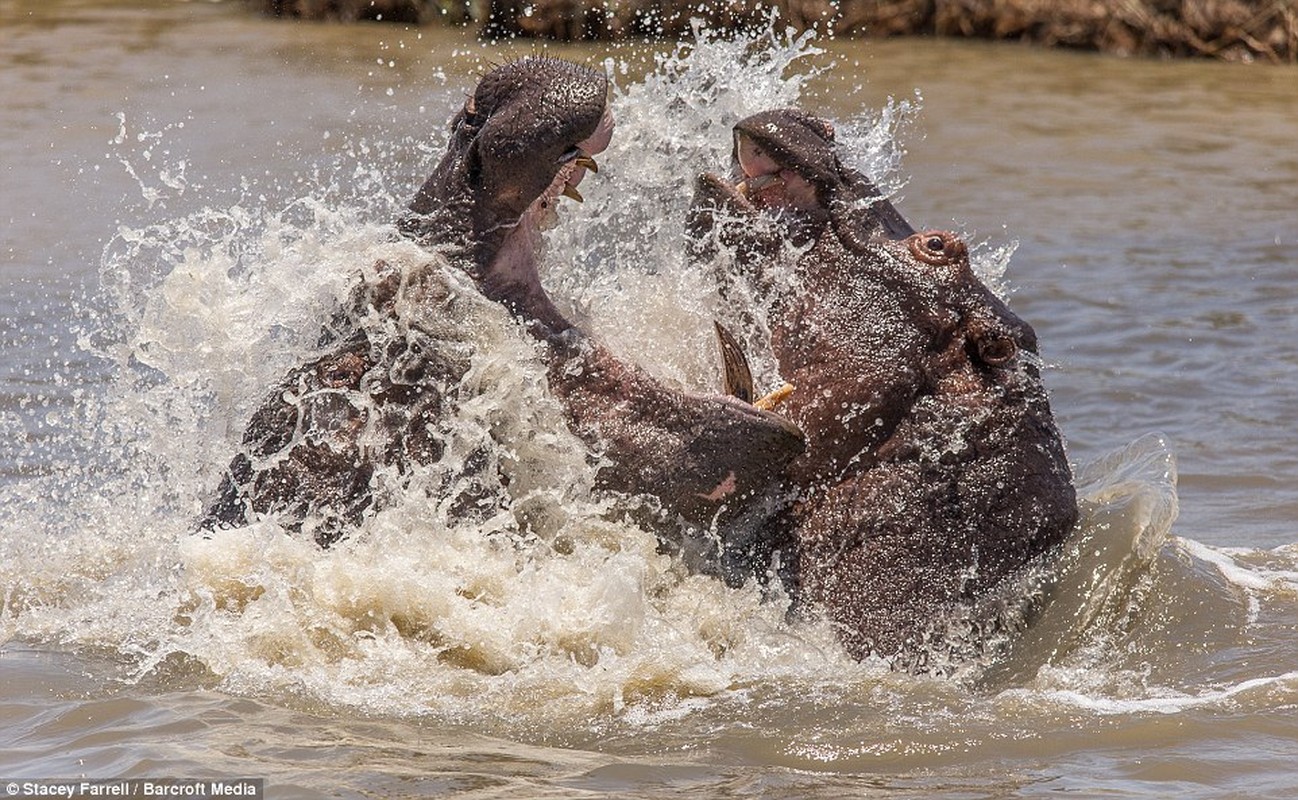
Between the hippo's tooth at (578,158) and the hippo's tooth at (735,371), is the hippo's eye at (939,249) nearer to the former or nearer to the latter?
the hippo's tooth at (735,371)

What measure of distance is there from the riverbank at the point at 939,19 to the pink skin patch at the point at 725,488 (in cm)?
1137

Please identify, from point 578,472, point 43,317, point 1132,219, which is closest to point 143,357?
point 578,472

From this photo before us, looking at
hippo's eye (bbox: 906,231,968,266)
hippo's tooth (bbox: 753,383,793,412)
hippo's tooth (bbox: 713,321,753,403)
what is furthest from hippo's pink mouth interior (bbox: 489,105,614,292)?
hippo's eye (bbox: 906,231,968,266)

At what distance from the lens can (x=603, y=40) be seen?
1672cm

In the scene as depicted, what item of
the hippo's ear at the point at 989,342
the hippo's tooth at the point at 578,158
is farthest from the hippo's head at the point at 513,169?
the hippo's ear at the point at 989,342

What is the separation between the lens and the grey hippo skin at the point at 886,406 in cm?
466

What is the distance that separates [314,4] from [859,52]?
5.53 metres

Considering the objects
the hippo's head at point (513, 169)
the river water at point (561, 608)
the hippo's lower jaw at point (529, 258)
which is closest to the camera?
the river water at point (561, 608)

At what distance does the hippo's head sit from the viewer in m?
4.45

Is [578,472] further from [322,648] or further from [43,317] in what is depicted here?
[43,317]

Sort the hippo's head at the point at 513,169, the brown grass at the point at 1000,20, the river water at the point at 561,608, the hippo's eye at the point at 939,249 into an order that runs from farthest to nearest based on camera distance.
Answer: the brown grass at the point at 1000,20 → the hippo's eye at the point at 939,249 → the hippo's head at the point at 513,169 → the river water at the point at 561,608

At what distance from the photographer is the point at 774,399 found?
462 centimetres

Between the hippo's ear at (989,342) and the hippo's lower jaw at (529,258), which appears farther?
the hippo's ear at (989,342)

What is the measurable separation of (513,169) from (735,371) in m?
0.75
